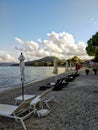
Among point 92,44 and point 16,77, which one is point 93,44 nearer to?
point 92,44

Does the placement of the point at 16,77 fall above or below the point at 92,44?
below

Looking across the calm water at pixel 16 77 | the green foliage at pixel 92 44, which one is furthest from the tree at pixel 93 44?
the calm water at pixel 16 77

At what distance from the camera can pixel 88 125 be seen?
4344mm

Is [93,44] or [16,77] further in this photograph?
[16,77]

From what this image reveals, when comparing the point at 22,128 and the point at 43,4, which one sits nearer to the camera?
the point at 22,128

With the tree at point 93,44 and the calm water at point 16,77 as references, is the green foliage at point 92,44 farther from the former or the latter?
the calm water at point 16,77

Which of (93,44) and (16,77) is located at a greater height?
(93,44)

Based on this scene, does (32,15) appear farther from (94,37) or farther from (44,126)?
(94,37)

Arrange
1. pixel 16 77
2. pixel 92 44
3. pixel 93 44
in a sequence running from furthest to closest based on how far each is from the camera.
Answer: pixel 16 77 → pixel 92 44 → pixel 93 44

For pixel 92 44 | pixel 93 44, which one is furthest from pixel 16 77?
pixel 93 44

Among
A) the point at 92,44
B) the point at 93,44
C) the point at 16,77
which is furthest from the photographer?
the point at 16,77

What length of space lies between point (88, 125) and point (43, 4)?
38.0 feet

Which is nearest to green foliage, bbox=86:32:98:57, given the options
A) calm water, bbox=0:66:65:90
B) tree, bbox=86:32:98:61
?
tree, bbox=86:32:98:61

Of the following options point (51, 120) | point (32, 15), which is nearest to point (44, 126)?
point (51, 120)
